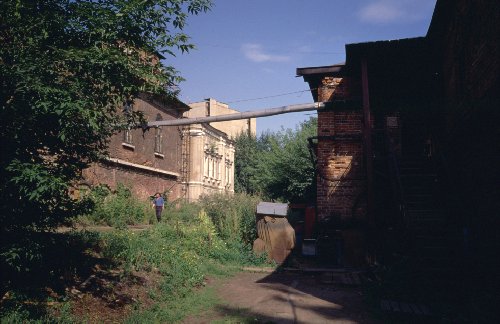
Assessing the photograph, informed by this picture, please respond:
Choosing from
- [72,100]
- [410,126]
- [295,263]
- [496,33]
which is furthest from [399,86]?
[72,100]

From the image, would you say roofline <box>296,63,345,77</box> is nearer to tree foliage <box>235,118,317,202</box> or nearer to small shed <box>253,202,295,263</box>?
small shed <box>253,202,295,263</box>

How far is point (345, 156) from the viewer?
35.9 feet

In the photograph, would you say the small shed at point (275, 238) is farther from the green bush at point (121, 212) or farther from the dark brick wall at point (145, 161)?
Answer: the dark brick wall at point (145, 161)

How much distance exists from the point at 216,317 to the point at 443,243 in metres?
4.93

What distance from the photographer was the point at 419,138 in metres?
12.1

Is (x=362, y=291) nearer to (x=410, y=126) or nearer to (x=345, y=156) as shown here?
(x=345, y=156)

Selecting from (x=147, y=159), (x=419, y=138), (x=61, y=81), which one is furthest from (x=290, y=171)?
(x=61, y=81)

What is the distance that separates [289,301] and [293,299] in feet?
0.53

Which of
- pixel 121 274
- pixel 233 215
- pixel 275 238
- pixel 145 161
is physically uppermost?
pixel 145 161

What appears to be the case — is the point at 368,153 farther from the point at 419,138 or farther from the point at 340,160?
the point at 419,138

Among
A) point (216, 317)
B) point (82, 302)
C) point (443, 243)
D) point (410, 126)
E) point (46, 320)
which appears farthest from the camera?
point (410, 126)

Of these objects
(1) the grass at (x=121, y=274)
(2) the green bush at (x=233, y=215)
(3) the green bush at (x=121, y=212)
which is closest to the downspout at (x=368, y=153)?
(1) the grass at (x=121, y=274)

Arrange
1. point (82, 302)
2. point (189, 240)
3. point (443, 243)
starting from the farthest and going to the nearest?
point (189, 240) → point (443, 243) → point (82, 302)

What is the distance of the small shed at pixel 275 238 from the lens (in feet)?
34.9
